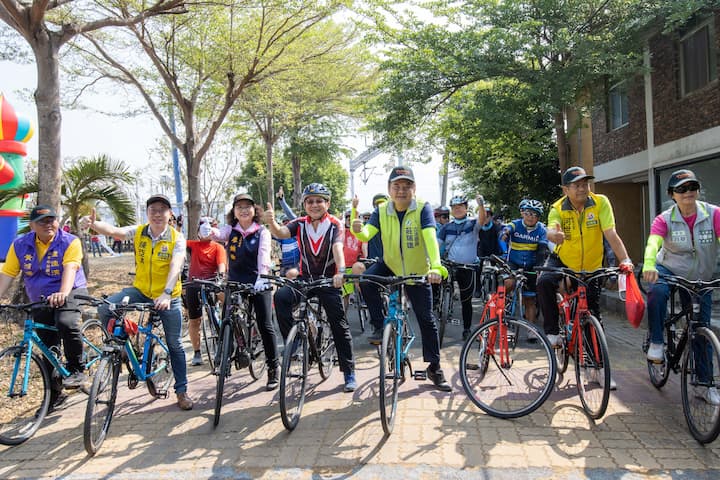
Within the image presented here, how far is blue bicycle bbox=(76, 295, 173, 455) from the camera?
13.4 feet

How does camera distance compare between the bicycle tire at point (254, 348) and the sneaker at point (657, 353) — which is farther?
the bicycle tire at point (254, 348)

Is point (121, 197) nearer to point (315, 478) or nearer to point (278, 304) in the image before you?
point (278, 304)

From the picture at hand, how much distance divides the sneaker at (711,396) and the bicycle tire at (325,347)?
3103mm

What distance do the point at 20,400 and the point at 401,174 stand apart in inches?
Result: 166

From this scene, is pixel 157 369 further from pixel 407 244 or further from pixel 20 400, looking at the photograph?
pixel 407 244

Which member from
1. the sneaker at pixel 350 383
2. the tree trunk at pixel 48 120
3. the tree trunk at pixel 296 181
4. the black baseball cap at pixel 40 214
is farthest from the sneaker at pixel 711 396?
the tree trunk at pixel 296 181

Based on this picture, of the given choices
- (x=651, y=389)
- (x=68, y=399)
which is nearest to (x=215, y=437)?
(x=68, y=399)

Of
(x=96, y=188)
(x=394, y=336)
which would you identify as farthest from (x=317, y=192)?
(x=96, y=188)

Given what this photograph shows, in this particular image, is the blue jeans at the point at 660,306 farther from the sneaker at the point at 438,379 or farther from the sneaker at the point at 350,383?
the sneaker at the point at 350,383

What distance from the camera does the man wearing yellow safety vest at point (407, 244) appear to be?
490 cm

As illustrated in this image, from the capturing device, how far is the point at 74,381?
194 inches

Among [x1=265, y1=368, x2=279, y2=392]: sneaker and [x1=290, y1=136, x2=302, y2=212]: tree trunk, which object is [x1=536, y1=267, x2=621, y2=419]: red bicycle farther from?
[x1=290, y1=136, x2=302, y2=212]: tree trunk

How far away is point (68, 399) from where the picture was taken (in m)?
5.54

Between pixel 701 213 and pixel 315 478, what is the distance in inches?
150
